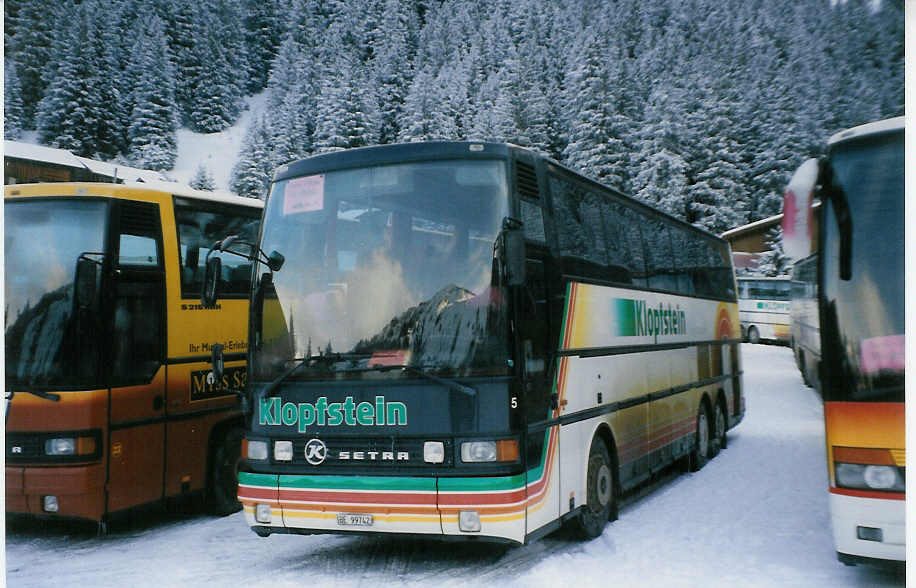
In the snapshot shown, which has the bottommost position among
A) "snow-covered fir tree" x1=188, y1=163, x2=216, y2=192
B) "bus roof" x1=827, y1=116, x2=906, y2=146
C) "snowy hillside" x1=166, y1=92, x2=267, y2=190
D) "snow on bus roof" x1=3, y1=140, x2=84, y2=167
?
"bus roof" x1=827, y1=116, x2=906, y2=146

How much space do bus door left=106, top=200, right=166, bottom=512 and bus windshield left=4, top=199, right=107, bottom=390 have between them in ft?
0.70

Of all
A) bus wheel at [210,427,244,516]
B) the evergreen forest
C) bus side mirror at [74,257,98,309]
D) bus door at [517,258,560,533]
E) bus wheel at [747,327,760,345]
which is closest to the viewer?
bus door at [517,258,560,533]

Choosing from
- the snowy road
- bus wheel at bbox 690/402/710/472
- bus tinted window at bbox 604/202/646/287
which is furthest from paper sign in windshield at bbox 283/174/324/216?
bus wheel at bbox 690/402/710/472

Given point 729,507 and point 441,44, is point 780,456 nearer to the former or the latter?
point 729,507

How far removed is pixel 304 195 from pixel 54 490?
10.4 feet

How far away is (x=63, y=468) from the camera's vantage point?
268 inches

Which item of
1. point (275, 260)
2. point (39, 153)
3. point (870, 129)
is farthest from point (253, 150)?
point (870, 129)

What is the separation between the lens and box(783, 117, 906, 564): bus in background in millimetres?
5012

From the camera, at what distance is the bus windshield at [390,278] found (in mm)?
5754

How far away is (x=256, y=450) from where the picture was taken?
6.21 meters

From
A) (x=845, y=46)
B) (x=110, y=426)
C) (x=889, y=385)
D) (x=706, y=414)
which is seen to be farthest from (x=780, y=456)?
(x=110, y=426)

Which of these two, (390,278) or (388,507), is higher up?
(390,278)

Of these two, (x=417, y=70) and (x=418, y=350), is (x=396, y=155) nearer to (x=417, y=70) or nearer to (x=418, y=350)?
(x=418, y=350)

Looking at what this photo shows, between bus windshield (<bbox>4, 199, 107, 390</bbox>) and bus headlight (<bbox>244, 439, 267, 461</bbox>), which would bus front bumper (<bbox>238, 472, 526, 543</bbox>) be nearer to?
bus headlight (<bbox>244, 439, 267, 461</bbox>)
